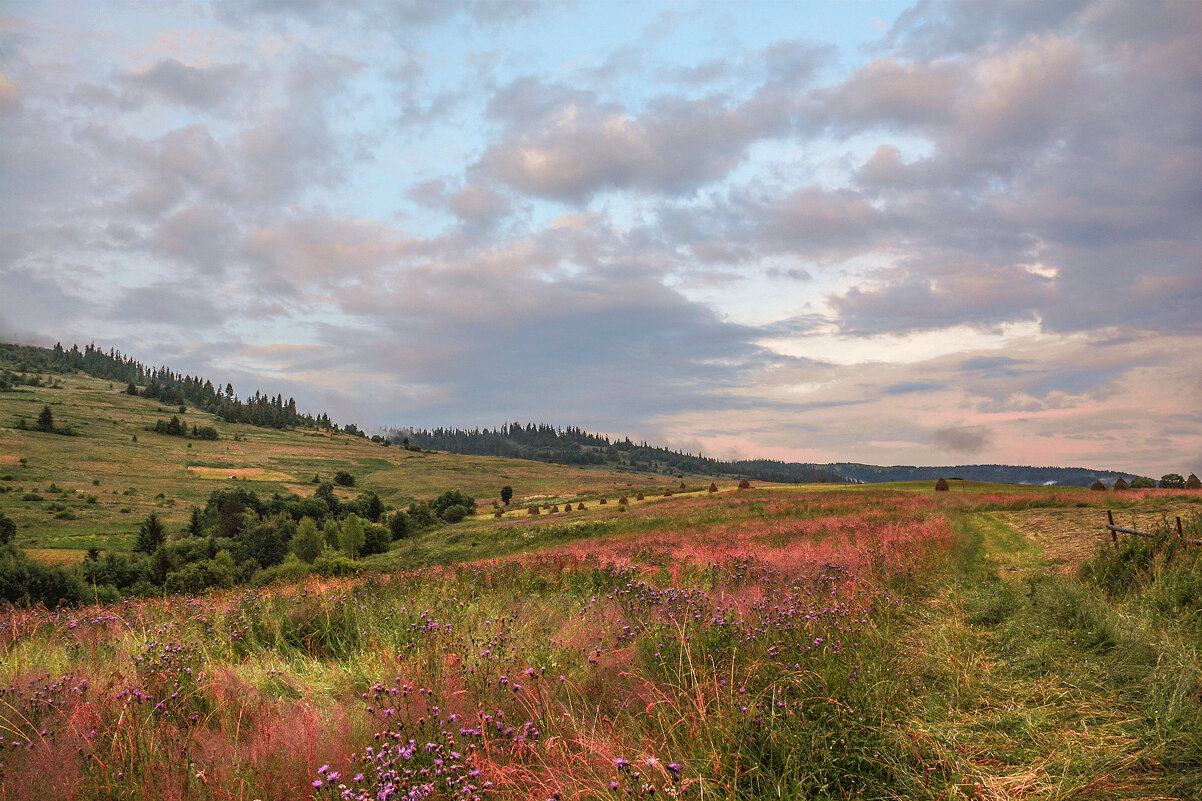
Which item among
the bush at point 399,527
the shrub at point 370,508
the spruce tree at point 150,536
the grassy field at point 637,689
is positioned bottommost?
the spruce tree at point 150,536

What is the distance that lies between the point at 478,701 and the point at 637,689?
4.74 feet

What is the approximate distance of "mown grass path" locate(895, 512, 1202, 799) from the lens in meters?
4.15

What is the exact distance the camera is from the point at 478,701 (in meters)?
4.59

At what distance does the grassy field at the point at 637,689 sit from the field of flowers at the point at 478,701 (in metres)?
0.03

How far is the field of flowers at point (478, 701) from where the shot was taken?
3607 mm

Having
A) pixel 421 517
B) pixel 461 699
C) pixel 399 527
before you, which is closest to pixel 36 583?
pixel 461 699

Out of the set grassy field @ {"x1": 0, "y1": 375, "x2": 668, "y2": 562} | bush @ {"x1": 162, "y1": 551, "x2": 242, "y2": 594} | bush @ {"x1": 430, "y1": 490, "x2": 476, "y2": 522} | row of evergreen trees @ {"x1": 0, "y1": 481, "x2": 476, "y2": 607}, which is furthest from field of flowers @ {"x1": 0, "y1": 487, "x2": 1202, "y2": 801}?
bush @ {"x1": 430, "y1": 490, "x2": 476, "y2": 522}

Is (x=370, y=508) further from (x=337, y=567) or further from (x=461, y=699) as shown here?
(x=461, y=699)

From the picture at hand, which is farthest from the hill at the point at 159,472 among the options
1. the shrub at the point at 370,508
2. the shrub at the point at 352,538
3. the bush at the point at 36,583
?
the bush at the point at 36,583

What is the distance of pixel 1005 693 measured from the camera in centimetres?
602

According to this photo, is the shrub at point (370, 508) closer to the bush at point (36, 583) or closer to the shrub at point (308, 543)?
the shrub at point (308, 543)

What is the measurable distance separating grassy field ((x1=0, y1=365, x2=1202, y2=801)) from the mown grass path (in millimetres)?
29

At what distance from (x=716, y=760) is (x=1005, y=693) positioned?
14.8ft

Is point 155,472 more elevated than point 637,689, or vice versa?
point 637,689
